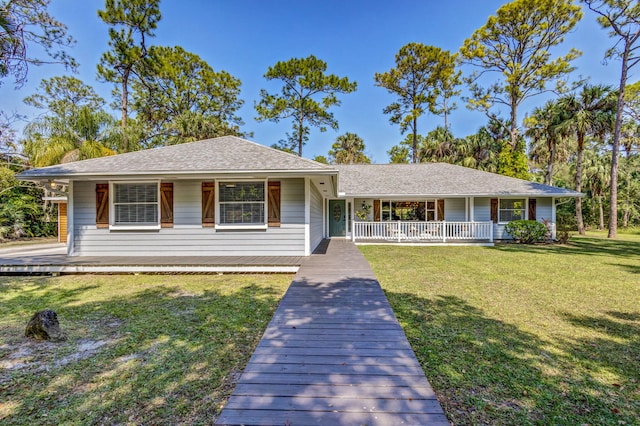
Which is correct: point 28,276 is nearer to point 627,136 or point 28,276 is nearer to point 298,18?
point 298,18

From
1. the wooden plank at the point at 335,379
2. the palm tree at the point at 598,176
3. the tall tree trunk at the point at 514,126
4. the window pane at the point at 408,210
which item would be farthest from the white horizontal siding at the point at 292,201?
the palm tree at the point at 598,176

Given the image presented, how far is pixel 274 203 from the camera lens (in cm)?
789

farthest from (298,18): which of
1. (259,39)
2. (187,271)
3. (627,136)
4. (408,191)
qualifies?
(627,136)

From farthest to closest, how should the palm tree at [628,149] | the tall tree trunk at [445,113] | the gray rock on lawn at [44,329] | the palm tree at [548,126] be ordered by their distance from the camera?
the tall tree trunk at [445,113]
the palm tree at [628,149]
the palm tree at [548,126]
the gray rock on lawn at [44,329]

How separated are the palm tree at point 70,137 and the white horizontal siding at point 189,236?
22.0 feet

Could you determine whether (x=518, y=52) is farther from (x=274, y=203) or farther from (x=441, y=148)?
(x=274, y=203)

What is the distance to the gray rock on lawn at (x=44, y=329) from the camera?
335cm

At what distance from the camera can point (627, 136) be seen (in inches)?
794

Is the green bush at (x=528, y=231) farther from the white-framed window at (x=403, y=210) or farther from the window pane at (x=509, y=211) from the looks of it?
the white-framed window at (x=403, y=210)

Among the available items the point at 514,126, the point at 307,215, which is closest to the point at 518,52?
the point at 514,126

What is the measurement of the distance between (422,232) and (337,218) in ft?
14.3

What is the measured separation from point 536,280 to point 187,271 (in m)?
8.24

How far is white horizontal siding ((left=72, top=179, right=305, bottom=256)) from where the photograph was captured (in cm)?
802

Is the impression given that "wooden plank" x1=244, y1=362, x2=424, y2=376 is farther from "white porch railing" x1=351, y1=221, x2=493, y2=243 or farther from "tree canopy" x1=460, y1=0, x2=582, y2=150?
"tree canopy" x1=460, y1=0, x2=582, y2=150
